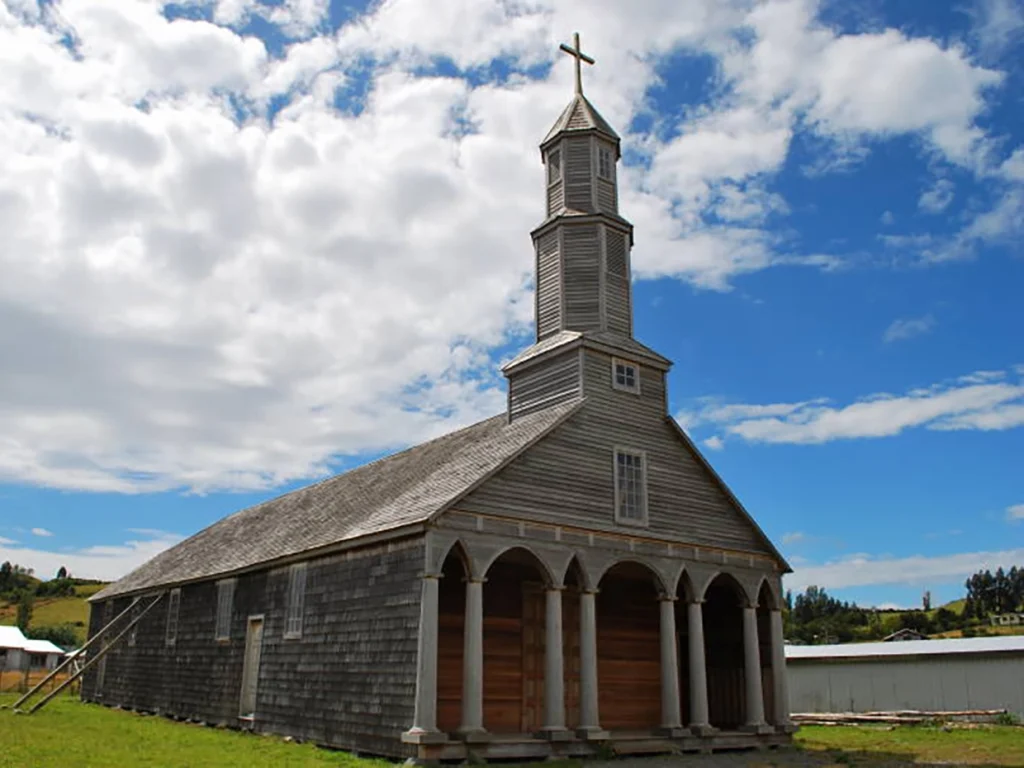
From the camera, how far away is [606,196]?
2589cm

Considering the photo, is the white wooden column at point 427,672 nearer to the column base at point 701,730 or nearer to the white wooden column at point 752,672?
the column base at point 701,730

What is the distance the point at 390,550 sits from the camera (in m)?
19.4

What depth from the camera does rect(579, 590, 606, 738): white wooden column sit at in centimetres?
1969

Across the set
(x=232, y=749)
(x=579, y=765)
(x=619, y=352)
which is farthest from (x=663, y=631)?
(x=232, y=749)

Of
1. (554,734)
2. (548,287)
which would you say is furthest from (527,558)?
(548,287)

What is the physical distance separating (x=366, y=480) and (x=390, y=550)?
32.3ft

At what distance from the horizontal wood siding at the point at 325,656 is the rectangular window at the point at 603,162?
40.5ft

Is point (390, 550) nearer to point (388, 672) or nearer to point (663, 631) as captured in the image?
point (388, 672)

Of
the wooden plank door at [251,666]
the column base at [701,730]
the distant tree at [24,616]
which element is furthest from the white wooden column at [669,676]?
the distant tree at [24,616]

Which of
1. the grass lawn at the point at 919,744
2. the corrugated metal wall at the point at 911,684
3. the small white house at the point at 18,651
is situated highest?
the small white house at the point at 18,651

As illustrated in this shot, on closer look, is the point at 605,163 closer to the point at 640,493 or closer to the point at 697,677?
the point at 640,493

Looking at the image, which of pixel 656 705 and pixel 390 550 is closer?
pixel 390 550

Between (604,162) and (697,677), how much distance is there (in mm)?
13751

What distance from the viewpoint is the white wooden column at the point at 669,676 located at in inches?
842
